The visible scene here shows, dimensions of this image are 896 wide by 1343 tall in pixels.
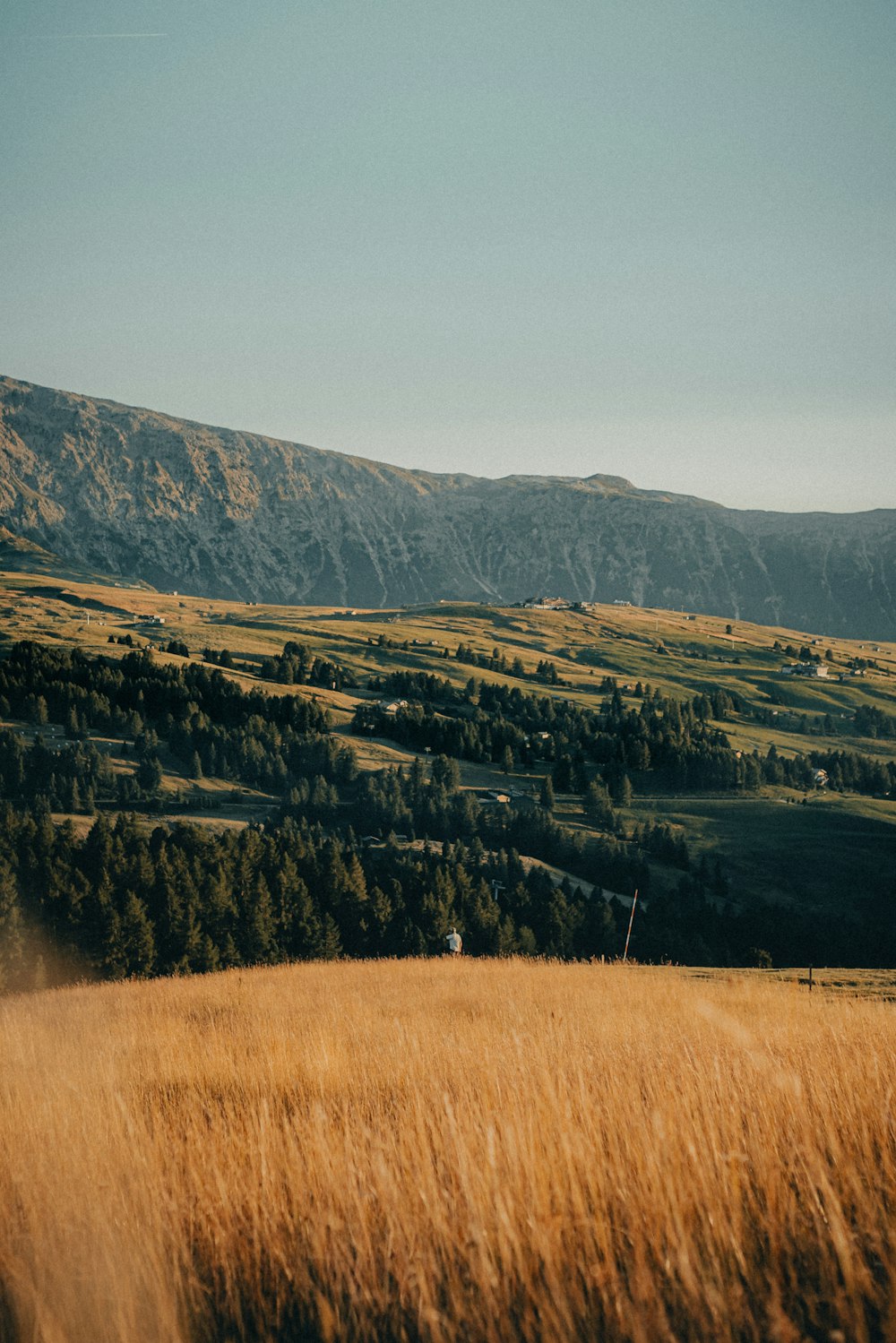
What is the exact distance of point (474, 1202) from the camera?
17.4 ft

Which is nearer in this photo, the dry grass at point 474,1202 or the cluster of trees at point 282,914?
the dry grass at point 474,1202

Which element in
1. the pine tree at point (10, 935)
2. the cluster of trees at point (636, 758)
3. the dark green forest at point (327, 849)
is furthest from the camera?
the cluster of trees at point (636, 758)

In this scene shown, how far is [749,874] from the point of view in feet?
430

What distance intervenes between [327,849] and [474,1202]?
95550 millimetres

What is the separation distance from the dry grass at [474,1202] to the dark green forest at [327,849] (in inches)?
2736

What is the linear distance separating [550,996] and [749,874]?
120m

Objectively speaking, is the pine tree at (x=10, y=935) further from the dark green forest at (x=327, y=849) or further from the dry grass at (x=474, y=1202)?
the dry grass at (x=474, y=1202)

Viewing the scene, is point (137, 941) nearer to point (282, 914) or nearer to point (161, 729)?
point (282, 914)

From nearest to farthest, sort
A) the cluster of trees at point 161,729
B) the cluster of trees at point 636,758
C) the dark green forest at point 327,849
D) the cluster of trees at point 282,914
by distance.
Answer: the cluster of trees at point 282,914 < the dark green forest at point 327,849 < the cluster of trees at point 161,729 < the cluster of trees at point 636,758

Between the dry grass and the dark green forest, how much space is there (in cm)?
6949

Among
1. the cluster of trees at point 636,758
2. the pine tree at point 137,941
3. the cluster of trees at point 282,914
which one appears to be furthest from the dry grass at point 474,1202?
the cluster of trees at point 636,758

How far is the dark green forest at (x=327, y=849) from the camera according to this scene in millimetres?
79875

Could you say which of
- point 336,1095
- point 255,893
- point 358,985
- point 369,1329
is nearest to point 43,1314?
point 369,1329

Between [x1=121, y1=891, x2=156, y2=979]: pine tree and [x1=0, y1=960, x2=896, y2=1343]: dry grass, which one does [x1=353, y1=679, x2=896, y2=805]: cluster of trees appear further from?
[x1=0, y1=960, x2=896, y2=1343]: dry grass
